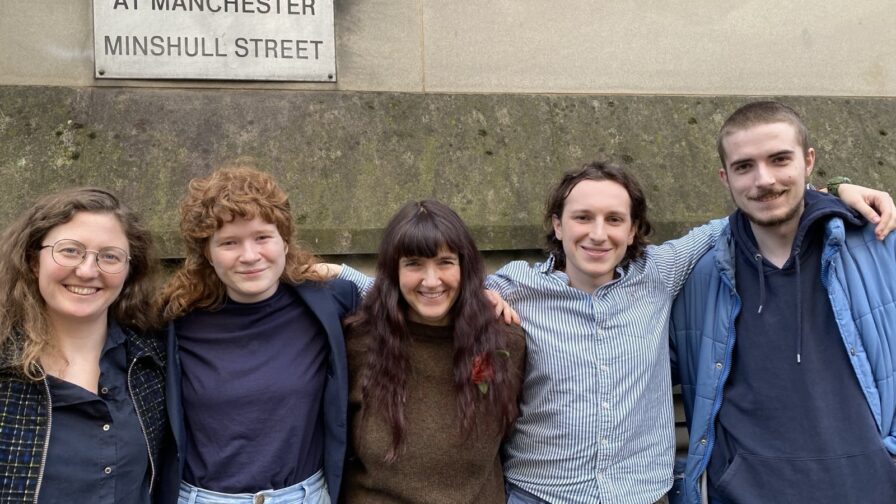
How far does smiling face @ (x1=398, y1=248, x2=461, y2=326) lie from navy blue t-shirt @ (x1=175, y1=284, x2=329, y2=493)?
1.16 ft

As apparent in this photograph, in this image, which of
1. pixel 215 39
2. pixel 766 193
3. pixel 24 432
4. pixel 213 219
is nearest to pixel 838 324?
pixel 766 193

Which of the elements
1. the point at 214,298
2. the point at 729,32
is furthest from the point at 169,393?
the point at 729,32

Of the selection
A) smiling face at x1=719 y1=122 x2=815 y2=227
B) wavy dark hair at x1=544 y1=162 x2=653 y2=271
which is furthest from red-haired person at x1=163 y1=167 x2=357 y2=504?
smiling face at x1=719 y1=122 x2=815 y2=227

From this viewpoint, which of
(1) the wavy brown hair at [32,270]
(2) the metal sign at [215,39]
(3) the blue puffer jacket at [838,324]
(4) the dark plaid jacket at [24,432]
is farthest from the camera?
(2) the metal sign at [215,39]

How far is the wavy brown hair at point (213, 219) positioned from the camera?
6.89 ft

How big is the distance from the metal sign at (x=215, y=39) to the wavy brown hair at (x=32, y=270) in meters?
1.36

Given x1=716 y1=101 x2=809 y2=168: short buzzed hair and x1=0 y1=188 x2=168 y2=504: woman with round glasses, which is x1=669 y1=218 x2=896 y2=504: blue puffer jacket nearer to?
x1=716 y1=101 x2=809 y2=168: short buzzed hair

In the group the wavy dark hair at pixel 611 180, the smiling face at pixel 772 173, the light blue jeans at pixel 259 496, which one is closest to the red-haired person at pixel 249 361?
the light blue jeans at pixel 259 496

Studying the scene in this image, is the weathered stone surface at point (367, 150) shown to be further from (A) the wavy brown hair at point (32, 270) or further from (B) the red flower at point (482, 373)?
(B) the red flower at point (482, 373)

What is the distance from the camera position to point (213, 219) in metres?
2.09

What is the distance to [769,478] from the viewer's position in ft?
7.14

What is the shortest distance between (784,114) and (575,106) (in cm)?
136

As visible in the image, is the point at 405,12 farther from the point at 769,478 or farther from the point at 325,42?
the point at 769,478

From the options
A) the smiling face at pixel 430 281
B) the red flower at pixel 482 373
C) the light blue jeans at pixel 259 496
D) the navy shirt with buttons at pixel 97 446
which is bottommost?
the light blue jeans at pixel 259 496
